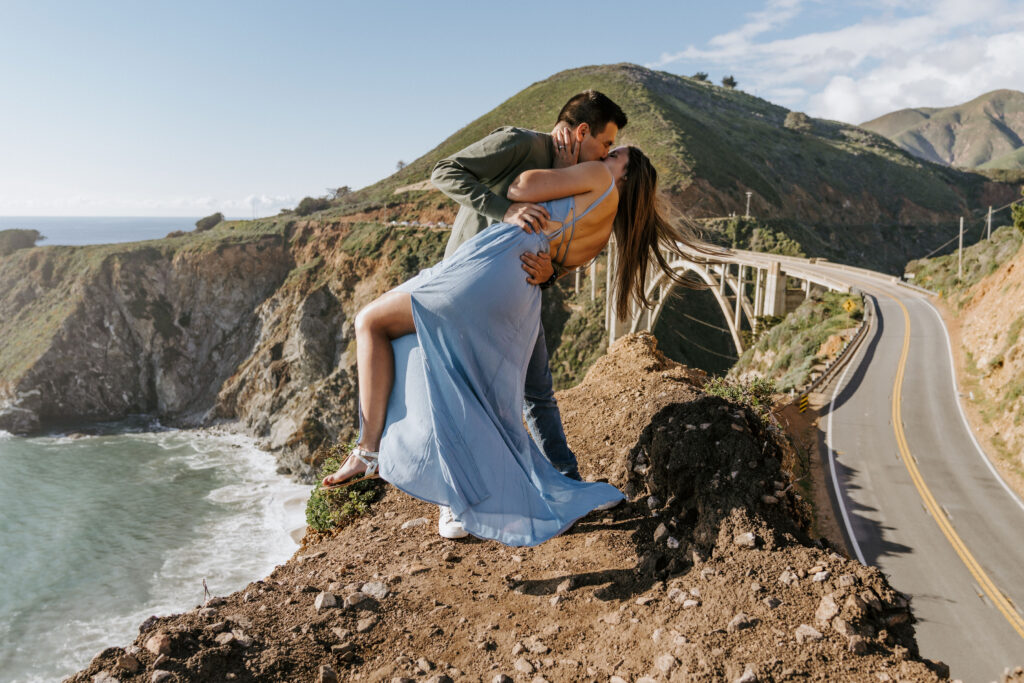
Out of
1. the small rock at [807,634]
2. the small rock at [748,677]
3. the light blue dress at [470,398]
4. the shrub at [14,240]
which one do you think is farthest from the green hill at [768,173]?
the small rock at [748,677]

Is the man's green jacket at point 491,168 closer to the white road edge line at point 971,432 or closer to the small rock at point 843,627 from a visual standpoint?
the small rock at point 843,627

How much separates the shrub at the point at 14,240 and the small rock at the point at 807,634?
9214 centimetres

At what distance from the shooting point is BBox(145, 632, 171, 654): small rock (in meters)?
2.83

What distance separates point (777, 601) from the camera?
2.90 metres

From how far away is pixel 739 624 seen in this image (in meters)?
2.80

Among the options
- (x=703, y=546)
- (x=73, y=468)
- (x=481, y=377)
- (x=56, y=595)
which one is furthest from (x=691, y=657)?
(x=73, y=468)

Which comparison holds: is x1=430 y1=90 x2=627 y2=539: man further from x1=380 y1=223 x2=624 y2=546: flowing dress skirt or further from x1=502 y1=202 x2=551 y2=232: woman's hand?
x1=380 y1=223 x2=624 y2=546: flowing dress skirt

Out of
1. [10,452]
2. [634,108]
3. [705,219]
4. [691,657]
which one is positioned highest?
[634,108]

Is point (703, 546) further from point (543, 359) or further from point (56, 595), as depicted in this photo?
point (56, 595)

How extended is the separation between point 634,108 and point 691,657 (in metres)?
91.2

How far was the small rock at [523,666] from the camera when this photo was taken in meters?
2.85

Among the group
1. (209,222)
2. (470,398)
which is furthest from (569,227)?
(209,222)

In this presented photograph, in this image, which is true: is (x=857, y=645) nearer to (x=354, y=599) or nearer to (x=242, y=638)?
(x=354, y=599)

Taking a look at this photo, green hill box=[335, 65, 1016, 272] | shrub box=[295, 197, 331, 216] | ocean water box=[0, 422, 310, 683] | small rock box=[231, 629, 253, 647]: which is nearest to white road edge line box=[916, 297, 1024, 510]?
small rock box=[231, 629, 253, 647]
